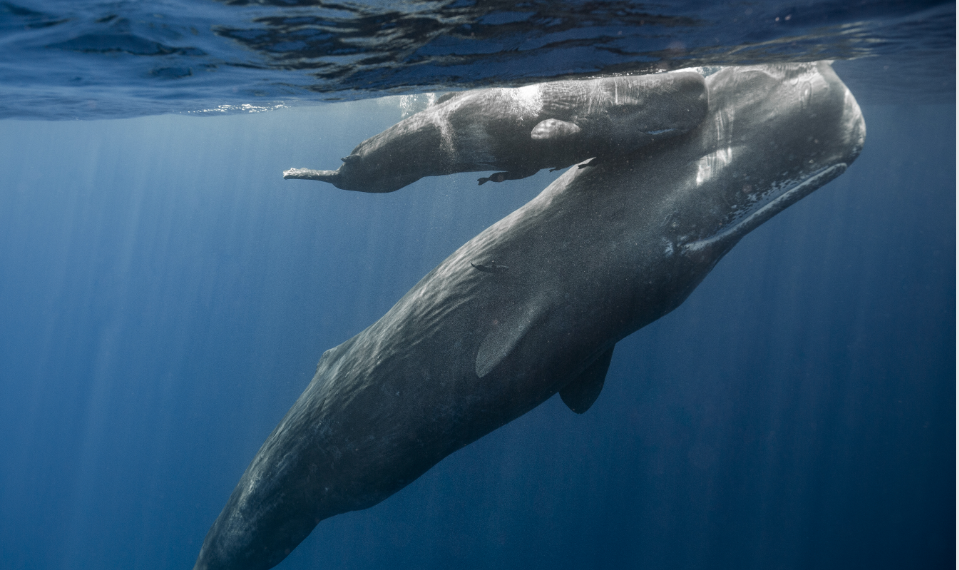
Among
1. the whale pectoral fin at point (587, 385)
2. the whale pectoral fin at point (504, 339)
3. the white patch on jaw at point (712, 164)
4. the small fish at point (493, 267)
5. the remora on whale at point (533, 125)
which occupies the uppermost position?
the remora on whale at point (533, 125)

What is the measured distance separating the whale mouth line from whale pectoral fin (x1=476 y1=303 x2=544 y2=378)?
1282 mm

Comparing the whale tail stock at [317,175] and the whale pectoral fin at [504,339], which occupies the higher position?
the whale tail stock at [317,175]

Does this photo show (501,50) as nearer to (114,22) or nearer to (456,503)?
(114,22)

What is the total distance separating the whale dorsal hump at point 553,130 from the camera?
11.3 feet

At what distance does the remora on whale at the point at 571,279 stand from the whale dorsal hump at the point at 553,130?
0.73 metres

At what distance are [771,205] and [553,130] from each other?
1.74 meters

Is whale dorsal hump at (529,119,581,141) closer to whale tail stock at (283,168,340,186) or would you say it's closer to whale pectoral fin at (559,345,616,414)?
whale tail stock at (283,168,340,186)

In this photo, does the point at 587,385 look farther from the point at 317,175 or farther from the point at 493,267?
the point at 317,175

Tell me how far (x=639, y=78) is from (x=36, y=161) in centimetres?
8232

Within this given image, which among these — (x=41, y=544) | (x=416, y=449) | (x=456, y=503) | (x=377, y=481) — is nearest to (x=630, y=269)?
(x=416, y=449)

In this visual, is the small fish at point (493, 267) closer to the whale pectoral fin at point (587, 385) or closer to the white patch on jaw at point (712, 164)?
the whale pectoral fin at point (587, 385)

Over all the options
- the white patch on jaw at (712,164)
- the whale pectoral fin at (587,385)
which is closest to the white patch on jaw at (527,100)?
the white patch on jaw at (712,164)

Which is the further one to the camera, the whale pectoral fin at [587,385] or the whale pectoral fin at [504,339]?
the whale pectoral fin at [587,385]

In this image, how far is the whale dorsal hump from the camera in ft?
11.3
